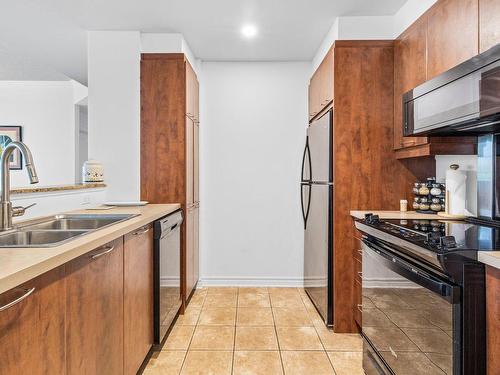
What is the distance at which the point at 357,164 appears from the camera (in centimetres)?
270

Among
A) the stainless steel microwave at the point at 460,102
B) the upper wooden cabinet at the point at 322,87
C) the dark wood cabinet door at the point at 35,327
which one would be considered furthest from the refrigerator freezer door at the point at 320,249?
the dark wood cabinet door at the point at 35,327

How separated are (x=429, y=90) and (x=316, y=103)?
1.55 m

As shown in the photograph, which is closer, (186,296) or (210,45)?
(186,296)

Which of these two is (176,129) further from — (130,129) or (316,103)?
(316,103)

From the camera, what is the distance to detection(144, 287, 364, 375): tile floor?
2193 millimetres

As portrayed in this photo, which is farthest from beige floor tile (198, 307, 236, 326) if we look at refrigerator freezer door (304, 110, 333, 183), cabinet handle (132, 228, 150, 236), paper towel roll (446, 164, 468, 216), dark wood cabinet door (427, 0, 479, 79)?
dark wood cabinet door (427, 0, 479, 79)

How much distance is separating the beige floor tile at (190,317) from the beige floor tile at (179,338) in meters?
0.08

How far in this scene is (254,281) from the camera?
3.93 m

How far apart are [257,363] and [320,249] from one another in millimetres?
1104

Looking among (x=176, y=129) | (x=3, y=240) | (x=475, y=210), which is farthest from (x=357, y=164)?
(x=3, y=240)

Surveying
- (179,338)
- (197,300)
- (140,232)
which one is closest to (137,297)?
(140,232)

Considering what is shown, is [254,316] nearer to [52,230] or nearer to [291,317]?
[291,317]

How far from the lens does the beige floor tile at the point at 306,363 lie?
215 cm

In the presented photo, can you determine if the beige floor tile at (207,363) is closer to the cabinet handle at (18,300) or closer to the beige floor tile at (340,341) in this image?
the beige floor tile at (340,341)
